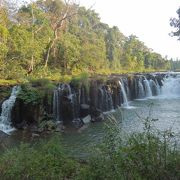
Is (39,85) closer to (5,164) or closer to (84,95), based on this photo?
(84,95)

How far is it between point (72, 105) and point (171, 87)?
1809 centimetres

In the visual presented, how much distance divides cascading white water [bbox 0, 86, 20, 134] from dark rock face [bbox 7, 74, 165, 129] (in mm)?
242

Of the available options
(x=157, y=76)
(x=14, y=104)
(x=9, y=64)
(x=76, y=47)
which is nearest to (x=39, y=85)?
(x=14, y=104)

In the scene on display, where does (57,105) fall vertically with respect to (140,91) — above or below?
above

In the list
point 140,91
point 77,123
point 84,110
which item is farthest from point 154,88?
point 77,123

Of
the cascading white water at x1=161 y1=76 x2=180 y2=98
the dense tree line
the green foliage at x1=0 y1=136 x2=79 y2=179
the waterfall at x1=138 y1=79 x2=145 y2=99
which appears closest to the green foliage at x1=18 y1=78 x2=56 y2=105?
the dense tree line

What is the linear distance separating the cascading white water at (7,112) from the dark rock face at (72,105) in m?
0.24

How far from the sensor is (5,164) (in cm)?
461

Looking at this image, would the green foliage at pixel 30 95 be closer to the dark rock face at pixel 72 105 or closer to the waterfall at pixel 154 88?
the dark rock face at pixel 72 105

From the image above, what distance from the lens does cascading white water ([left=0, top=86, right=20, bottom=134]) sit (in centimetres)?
1591

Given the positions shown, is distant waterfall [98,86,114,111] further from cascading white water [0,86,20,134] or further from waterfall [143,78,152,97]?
waterfall [143,78,152,97]

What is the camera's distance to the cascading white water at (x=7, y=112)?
15.9 meters

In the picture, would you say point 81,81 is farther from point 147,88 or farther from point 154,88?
point 154,88

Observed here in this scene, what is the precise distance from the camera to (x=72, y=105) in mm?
18547
